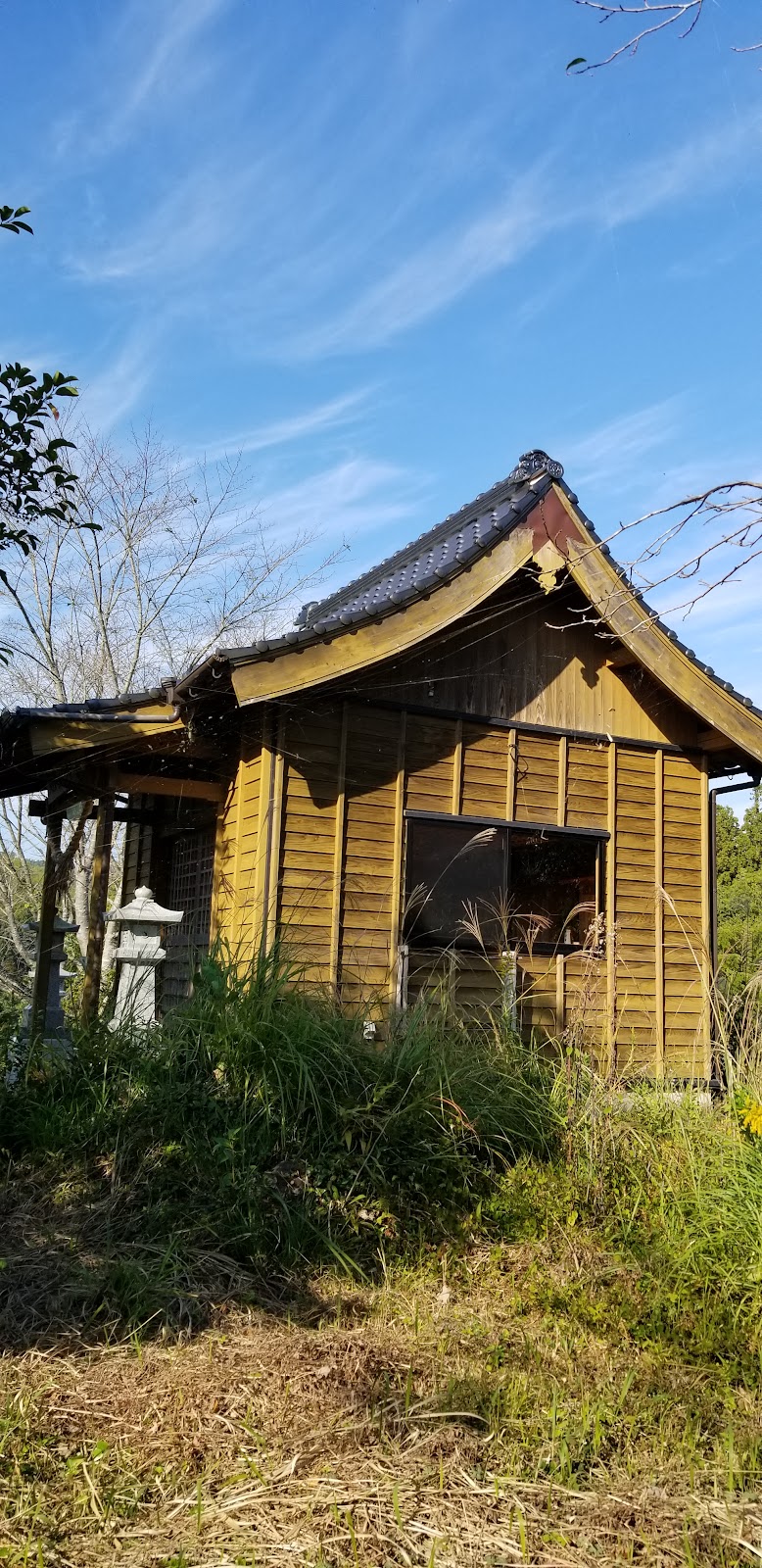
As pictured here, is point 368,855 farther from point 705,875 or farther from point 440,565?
point 705,875

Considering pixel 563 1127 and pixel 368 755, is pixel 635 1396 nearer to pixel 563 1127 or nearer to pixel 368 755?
pixel 563 1127

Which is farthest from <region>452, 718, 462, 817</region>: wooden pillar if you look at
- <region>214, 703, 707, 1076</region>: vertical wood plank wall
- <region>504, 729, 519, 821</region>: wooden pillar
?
<region>504, 729, 519, 821</region>: wooden pillar

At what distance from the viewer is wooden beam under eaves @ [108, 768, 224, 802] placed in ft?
25.5

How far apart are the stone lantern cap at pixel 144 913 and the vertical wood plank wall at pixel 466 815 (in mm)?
465

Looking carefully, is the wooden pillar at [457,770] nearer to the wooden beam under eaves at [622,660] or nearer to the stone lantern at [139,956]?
the wooden beam under eaves at [622,660]

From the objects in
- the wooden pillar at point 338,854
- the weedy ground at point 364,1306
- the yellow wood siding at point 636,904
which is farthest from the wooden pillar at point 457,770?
the weedy ground at point 364,1306

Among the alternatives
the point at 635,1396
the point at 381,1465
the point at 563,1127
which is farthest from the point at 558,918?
the point at 381,1465

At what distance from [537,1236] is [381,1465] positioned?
2.02 meters

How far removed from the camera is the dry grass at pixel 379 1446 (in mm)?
3051

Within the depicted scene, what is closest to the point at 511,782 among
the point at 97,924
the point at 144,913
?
the point at 144,913

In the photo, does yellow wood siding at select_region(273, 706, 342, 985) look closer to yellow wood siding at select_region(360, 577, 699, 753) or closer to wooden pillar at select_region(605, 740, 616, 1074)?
yellow wood siding at select_region(360, 577, 699, 753)

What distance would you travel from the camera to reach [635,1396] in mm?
4043

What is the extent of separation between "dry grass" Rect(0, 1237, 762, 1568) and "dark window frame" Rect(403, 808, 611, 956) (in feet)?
12.8

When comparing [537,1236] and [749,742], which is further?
[749,742]
